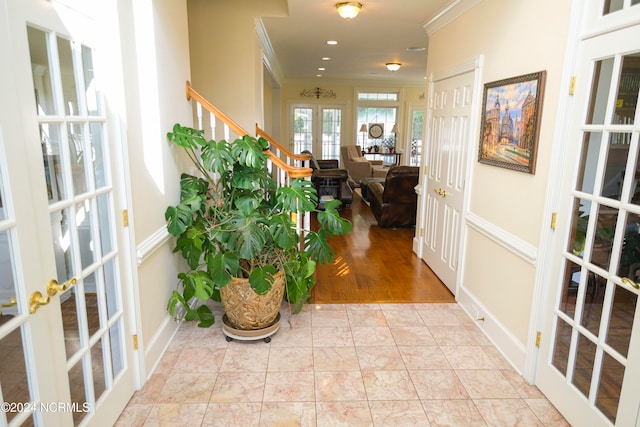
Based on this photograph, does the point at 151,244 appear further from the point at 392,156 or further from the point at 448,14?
the point at 392,156

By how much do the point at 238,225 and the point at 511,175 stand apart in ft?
5.94

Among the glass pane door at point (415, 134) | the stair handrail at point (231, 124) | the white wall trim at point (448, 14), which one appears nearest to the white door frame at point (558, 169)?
the white wall trim at point (448, 14)

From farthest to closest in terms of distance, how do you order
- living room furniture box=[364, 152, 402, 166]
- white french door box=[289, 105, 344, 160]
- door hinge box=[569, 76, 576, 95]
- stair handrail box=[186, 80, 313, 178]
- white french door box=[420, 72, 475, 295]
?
white french door box=[289, 105, 344, 160]
living room furniture box=[364, 152, 402, 166]
white french door box=[420, 72, 475, 295]
stair handrail box=[186, 80, 313, 178]
door hinge box=[569, 76, 576, 95]

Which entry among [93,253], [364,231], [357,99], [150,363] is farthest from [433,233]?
[357,99]

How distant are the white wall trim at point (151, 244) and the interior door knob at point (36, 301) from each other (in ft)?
2.67

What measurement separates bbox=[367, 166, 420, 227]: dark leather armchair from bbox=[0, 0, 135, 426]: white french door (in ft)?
13.9

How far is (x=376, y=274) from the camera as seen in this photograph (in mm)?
4305

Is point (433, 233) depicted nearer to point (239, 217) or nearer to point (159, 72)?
point (239, 217)

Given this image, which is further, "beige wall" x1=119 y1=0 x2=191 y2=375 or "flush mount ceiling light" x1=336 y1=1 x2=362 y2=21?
"flush mount ceiling light" x1=336 y1=1 x2=362 y2=21

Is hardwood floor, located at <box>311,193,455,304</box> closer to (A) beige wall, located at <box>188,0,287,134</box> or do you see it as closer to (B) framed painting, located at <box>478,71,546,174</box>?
(B) framed painting, located at <box>478,71,546,174</box>

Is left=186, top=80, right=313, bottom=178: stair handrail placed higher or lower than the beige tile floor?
higher

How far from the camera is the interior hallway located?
220 cm

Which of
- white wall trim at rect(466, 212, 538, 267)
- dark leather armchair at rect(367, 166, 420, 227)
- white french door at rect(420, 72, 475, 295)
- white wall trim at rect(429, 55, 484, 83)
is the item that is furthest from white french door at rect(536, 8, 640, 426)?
dark leather armchair at rect(367, 166, 420, 227)

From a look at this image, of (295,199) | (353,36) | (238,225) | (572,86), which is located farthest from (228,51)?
(572,86)
